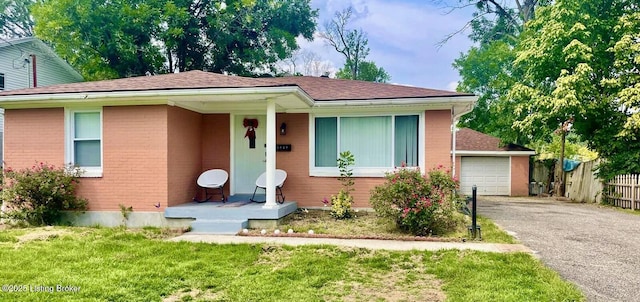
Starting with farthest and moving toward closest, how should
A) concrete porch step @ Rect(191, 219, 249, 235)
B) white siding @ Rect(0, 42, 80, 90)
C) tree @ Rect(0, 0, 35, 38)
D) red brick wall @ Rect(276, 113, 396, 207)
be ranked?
Answer: tree @ Rect(0, 0, 35, 38)
white siding @ Rect(0, 42, 80, 90)
red brick wall @ Rect(276, 113, 396, 207)
concrete porch step @ Rect(191, 219, 249, 235)

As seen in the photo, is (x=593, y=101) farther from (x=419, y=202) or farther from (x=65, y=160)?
(x=65, y=160)

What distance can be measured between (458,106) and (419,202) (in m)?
3.39

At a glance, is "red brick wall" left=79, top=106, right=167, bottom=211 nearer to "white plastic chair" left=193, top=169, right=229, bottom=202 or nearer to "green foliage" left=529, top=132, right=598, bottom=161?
"white plastic chair" left=193, top=169, right=229, bottom=202

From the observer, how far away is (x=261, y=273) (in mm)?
4789

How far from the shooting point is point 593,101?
14578 millimetres

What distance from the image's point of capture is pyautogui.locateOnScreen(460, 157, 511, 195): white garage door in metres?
18.2

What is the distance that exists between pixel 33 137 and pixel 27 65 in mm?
12283

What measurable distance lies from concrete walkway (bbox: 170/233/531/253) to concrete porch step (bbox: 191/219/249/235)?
38 cm

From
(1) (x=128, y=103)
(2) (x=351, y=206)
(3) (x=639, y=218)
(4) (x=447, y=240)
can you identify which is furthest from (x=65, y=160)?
(3) (x=639, y=218)

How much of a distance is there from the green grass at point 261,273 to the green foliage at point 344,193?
8.70 ft

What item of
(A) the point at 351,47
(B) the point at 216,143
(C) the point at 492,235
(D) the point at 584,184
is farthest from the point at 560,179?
(A) the point at 351,47

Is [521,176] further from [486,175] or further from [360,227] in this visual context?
[360,227]

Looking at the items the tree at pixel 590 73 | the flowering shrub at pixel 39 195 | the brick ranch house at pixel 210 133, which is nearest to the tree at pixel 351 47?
the tree at pixel 590 73

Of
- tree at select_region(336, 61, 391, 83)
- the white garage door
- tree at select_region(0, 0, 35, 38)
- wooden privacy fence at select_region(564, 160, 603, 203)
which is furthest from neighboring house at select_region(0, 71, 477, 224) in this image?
tree at select_region(336, 61, 391, 83)
